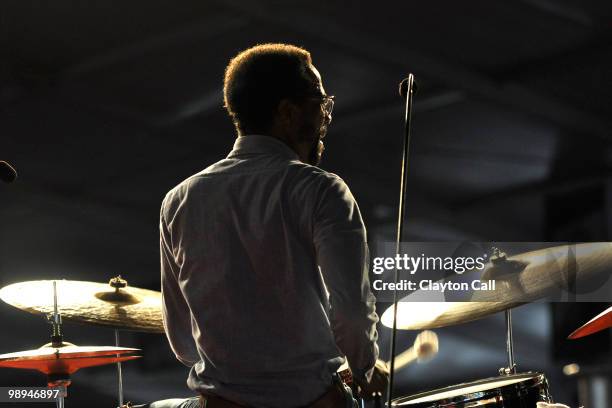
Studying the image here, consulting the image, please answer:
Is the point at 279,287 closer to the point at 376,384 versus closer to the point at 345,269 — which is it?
the point at 345,269

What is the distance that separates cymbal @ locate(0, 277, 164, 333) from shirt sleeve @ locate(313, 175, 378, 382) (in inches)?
59.6

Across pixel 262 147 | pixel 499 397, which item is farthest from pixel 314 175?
pixel 499 397

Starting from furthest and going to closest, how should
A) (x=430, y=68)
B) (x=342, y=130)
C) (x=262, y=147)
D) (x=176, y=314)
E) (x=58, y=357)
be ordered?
1. (x=342, y=130)
2. (x=430, y=68)
3. (x=58, y=357)
4. (x=176, y=314)
5. (x=262, y=147)

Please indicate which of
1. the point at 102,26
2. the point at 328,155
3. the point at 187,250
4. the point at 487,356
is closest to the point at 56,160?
the point at 102,26

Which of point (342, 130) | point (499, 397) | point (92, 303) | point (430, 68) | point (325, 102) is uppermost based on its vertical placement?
point (430, 68)

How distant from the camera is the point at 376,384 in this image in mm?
1568

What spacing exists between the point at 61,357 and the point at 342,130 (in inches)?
121

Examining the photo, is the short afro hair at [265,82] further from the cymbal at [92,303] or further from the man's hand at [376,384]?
the cymbal at [92,303]

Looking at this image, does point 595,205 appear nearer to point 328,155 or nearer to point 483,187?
point 483,187

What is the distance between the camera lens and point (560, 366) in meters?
5.89

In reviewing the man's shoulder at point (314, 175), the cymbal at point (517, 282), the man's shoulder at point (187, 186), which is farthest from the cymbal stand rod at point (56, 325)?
the man's shoulder at point (314, 175)

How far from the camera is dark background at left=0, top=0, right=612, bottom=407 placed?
4.46 m

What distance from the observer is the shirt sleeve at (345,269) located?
1.39 metres

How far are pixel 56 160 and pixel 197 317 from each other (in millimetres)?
3729
